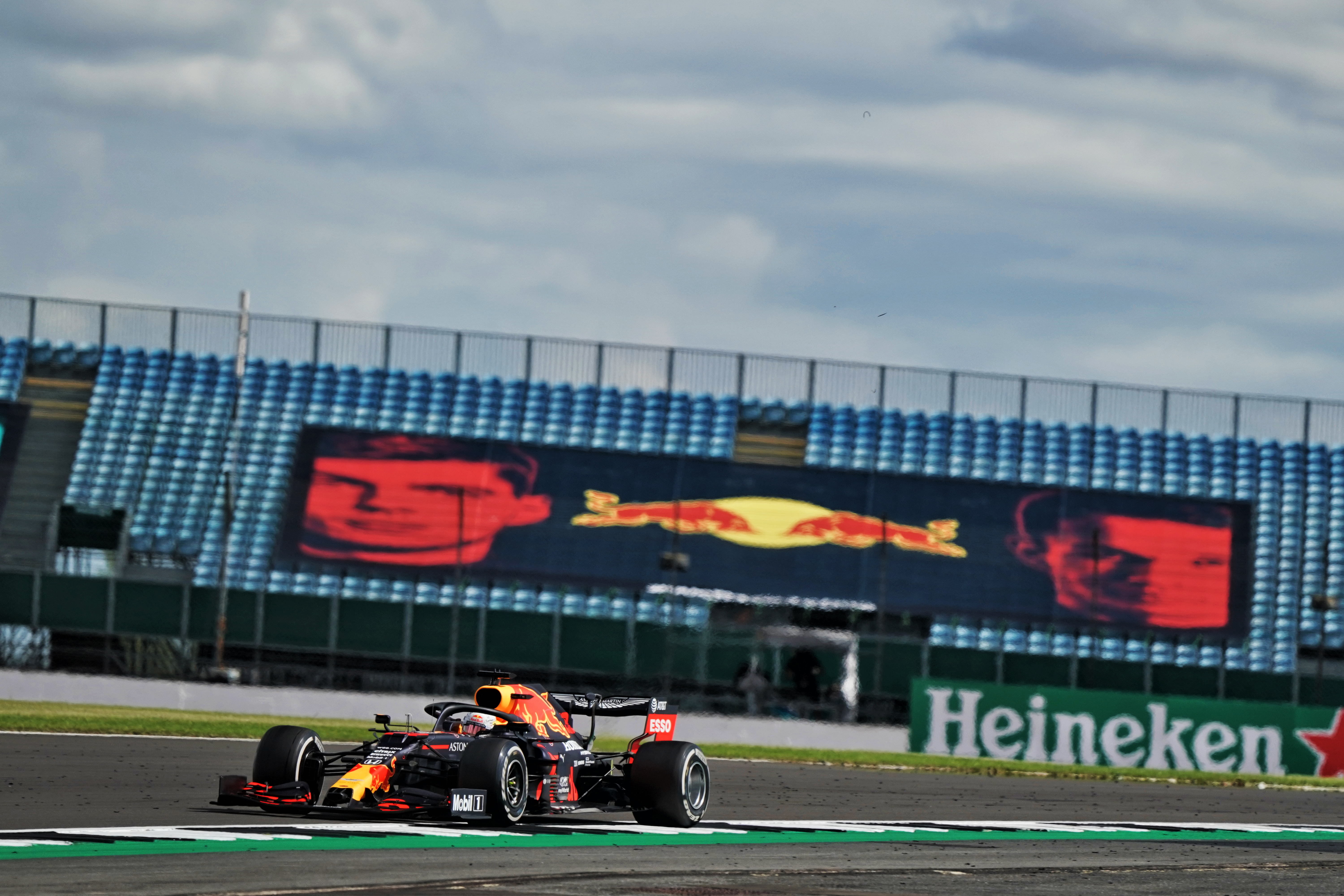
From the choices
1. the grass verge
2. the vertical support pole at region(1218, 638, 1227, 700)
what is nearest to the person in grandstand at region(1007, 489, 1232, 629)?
the vertical support pole at region(1218, 638, 1227, 700)

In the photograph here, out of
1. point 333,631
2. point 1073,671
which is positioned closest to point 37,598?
point 333,631

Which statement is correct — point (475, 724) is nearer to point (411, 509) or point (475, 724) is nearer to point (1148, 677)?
point (1148, 677)

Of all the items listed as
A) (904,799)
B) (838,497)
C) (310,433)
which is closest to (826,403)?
(838,497)

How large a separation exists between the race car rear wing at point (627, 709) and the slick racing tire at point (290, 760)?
2067 millimetres

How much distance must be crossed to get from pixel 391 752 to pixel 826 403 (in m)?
31.8

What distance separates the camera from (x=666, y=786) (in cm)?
1295

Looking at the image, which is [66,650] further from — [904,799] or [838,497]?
[904,799]

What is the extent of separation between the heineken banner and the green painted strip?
1164 centimetres

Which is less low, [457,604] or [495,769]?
[457,604]

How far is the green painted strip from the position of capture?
982 centimetres

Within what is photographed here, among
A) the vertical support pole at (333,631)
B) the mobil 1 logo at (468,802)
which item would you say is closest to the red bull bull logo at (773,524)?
the vertical support pole at (333,631)

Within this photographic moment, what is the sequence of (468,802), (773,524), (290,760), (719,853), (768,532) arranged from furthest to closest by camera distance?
(773,524) → (768,532) → (290,760) → (468,802) → (719,853)

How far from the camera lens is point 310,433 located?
136 feet

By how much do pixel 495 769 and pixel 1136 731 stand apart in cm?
1870
